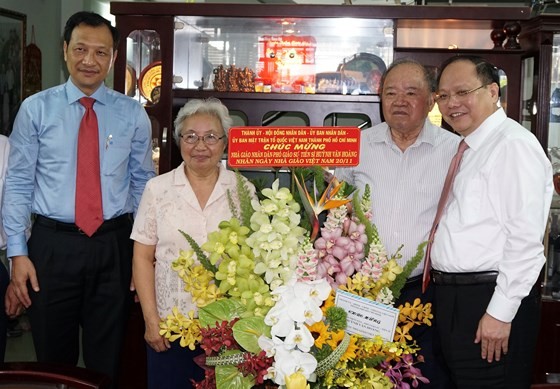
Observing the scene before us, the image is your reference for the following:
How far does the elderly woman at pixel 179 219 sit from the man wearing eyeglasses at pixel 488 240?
0.68 meters

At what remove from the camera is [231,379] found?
1.38 meters

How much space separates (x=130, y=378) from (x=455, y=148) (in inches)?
70.5

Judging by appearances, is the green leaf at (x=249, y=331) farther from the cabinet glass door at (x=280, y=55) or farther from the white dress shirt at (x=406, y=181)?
the cabinet glass door at (x=280, y=55)

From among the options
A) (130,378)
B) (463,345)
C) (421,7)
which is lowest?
(130,378)

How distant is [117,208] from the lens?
102 inches

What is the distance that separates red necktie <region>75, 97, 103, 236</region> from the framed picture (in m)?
3.11

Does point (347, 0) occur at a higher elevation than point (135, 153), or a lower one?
higher

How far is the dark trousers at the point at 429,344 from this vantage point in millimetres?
2287

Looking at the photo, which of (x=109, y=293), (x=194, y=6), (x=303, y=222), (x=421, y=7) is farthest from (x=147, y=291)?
(x=421, y=7)

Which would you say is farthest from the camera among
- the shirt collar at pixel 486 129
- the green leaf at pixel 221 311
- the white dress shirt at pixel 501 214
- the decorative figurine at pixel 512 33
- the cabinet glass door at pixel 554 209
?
the cabinet glass door at pixel 554 209

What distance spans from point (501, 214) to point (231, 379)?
3.19ft

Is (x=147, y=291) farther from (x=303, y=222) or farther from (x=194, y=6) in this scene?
(x=194, y=6)

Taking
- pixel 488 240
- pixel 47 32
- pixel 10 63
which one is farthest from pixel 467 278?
pixel 47 32

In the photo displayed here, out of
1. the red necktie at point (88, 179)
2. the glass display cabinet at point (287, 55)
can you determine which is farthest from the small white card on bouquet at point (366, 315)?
the glass display cabinet at point (287, 55)
